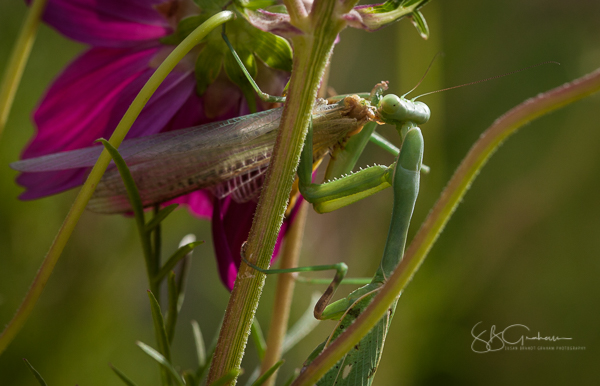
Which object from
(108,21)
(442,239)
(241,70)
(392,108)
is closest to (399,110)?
(392,108)

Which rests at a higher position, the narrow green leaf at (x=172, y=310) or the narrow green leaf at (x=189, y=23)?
the narrow green leaf at (x=189, y=23)

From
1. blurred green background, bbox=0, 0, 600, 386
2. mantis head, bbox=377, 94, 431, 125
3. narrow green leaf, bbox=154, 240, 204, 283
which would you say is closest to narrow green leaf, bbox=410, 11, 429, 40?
mantis head, bbox=377, 94, 431, 125

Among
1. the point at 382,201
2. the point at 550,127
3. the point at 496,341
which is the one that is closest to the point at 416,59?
the point at 382,201

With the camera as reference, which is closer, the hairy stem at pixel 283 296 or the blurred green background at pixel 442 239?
the hairy stem at pixel 283 296

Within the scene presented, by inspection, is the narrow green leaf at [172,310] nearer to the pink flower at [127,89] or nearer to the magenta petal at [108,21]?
the pink flower at [127,89]

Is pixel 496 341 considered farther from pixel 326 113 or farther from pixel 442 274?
pixel 326 113

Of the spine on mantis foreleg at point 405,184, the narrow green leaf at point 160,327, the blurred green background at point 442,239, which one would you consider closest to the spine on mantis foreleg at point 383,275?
the spine on mantis foreleg at point 405,184

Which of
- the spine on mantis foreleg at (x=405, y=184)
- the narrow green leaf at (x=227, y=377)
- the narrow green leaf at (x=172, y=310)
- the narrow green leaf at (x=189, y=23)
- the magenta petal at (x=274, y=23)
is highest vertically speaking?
the narrow green leaf at (x=189, y=23)

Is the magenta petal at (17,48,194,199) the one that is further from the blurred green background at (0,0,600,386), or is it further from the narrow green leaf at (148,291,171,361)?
the blurred green background at (0,0,600,386)
